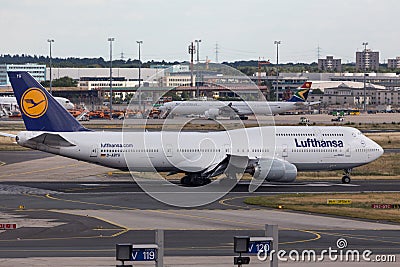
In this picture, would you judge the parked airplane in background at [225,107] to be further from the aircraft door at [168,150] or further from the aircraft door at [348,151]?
the aircraft door at [168,150]

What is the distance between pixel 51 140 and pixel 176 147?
305 inches

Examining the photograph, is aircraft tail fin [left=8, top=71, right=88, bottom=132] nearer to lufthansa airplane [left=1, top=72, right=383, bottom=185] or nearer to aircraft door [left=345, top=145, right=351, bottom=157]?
lufthansa airplane [left=1, top=72, right=383, bottom=185]

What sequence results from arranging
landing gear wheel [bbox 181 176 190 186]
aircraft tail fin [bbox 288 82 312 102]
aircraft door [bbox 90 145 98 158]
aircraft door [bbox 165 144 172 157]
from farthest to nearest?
aircraft tail fin [bbox 288 82 312 102] → landing gear wheel [bbox 181 176 190 186] → aircraft door [bbox 165 144 172 157] → aircraft door [bbox 90 145 98 158]

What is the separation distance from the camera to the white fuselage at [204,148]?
5472cm

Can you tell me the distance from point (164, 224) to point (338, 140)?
75.0 ft

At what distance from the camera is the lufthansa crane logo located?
2141 inches

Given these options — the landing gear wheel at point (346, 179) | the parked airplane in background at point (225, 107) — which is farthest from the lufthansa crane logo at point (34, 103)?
the parked airplane in background at point (225, 107)

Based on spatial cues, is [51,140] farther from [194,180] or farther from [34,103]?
[194,180]

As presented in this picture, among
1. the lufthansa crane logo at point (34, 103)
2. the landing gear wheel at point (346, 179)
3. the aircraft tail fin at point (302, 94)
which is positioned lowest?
the landing gear wheel at point (346, 179)

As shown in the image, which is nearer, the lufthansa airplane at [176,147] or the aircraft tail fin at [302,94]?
the lufthansa airplane at [176,147]

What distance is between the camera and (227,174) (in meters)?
56.9

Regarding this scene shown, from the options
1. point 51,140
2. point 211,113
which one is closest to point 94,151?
point 51,140

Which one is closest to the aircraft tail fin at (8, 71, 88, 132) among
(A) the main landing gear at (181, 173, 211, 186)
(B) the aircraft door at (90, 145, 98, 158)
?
(B) the aircraft door at (90, 145, 98, 158)

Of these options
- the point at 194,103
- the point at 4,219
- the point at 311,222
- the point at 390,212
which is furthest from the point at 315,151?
the point at 194,103
